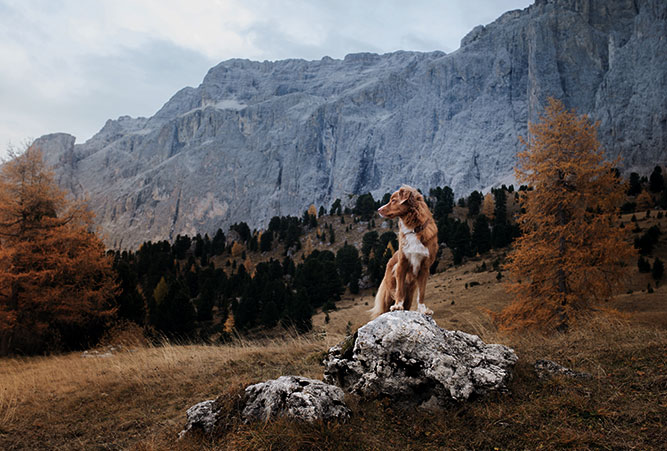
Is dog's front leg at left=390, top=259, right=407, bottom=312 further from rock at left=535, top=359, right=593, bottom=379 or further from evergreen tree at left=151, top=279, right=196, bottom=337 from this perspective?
evergreen tree at left=151, top=279, right=196, bottom=337

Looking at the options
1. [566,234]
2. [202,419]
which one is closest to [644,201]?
[566,234]

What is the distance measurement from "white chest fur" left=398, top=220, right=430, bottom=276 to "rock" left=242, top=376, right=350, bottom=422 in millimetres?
2607

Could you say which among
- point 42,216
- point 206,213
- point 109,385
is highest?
point 206,213

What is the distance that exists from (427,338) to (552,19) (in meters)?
176

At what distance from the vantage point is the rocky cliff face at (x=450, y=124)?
112 metres

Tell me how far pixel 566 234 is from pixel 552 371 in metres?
10.6

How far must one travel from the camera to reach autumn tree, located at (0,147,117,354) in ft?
48.1

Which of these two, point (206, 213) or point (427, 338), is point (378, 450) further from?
point (206, 213)

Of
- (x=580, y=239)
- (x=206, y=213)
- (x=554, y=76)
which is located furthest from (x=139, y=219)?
(x=580, y=239)

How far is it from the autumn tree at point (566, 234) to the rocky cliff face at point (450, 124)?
10844 centimetres

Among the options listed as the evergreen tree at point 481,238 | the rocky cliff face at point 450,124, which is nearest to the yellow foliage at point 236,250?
the rocky cliff face at point 450,124

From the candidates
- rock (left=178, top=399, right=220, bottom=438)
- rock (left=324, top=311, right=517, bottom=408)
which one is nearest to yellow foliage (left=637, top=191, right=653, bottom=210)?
rock (left=324, top=311, right=517, bottom=408)

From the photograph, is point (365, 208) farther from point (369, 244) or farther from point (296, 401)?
point (296, 401)

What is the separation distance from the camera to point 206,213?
188 meters
